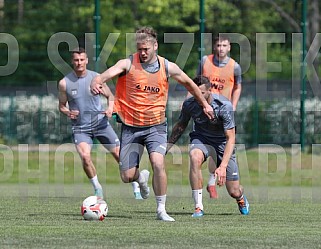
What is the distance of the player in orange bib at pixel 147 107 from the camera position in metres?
12.0

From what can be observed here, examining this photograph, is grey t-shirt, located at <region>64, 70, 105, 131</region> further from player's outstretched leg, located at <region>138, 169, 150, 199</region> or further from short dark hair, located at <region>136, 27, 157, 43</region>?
short dark hair, located at <region>136, 27, 157, 43</region>

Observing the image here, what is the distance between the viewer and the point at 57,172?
21.9m

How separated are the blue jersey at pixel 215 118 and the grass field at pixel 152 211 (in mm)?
1105

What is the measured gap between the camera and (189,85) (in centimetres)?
1200

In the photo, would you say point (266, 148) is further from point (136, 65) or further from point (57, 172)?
point (136, 65)

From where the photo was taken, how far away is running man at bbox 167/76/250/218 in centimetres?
1254

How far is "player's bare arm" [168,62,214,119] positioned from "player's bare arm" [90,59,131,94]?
556 millimetres

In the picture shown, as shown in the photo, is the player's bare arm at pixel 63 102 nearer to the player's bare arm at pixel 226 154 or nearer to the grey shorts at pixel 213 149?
the grey shorts at pixel 213 149

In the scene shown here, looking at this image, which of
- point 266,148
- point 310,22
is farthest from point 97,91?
point 310,22

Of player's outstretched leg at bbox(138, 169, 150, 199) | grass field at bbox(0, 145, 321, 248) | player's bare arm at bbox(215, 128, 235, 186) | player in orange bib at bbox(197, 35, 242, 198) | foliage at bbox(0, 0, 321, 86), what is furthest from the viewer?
foliage at bbox(0, 0, 321, 86)

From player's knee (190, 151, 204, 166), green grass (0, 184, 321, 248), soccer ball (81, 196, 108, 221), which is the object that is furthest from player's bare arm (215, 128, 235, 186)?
soccer ball (81, 196, 108, 221)

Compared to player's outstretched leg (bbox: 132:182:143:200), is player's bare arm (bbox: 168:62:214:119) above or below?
above

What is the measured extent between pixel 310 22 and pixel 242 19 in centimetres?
302

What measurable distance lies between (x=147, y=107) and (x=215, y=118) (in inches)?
38.0
